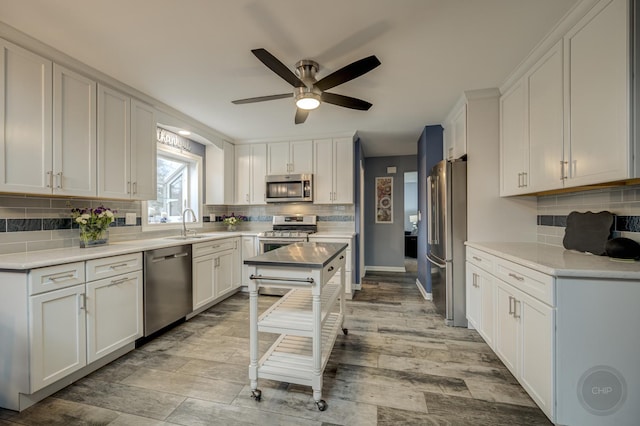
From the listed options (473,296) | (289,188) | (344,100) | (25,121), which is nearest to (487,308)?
(473,296)

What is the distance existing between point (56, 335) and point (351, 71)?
268cm

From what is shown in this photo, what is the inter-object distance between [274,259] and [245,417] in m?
0.96

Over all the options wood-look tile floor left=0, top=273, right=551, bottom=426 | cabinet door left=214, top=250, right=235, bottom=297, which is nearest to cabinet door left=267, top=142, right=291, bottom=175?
cabinet door left=214, top=250, right=235, bottom=297

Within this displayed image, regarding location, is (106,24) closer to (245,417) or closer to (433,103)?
(245,417)

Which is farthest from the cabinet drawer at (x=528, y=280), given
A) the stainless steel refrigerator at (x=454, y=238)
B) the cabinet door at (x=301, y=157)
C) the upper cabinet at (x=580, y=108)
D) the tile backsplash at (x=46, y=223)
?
the tile backsplash at (x=46, y=223)

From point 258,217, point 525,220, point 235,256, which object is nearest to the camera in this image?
point 525,220

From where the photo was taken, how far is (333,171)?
13.8 feet

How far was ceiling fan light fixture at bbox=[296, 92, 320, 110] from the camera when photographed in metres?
2.12

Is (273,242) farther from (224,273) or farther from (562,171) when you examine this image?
(562,171)

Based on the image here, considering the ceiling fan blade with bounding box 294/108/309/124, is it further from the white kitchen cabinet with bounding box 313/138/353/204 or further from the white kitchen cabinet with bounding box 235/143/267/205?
the white kitchen cabinet with bounding box 235/143/267/205

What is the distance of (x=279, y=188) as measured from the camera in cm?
433

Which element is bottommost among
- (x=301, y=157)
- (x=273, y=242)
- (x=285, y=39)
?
(x=273, y=242)

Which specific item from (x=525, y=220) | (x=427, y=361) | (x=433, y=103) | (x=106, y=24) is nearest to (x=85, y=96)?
(x=106, y=24)

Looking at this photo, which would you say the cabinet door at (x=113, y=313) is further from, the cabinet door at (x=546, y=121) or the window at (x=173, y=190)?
the cabinet door at (x=546, y=121)
